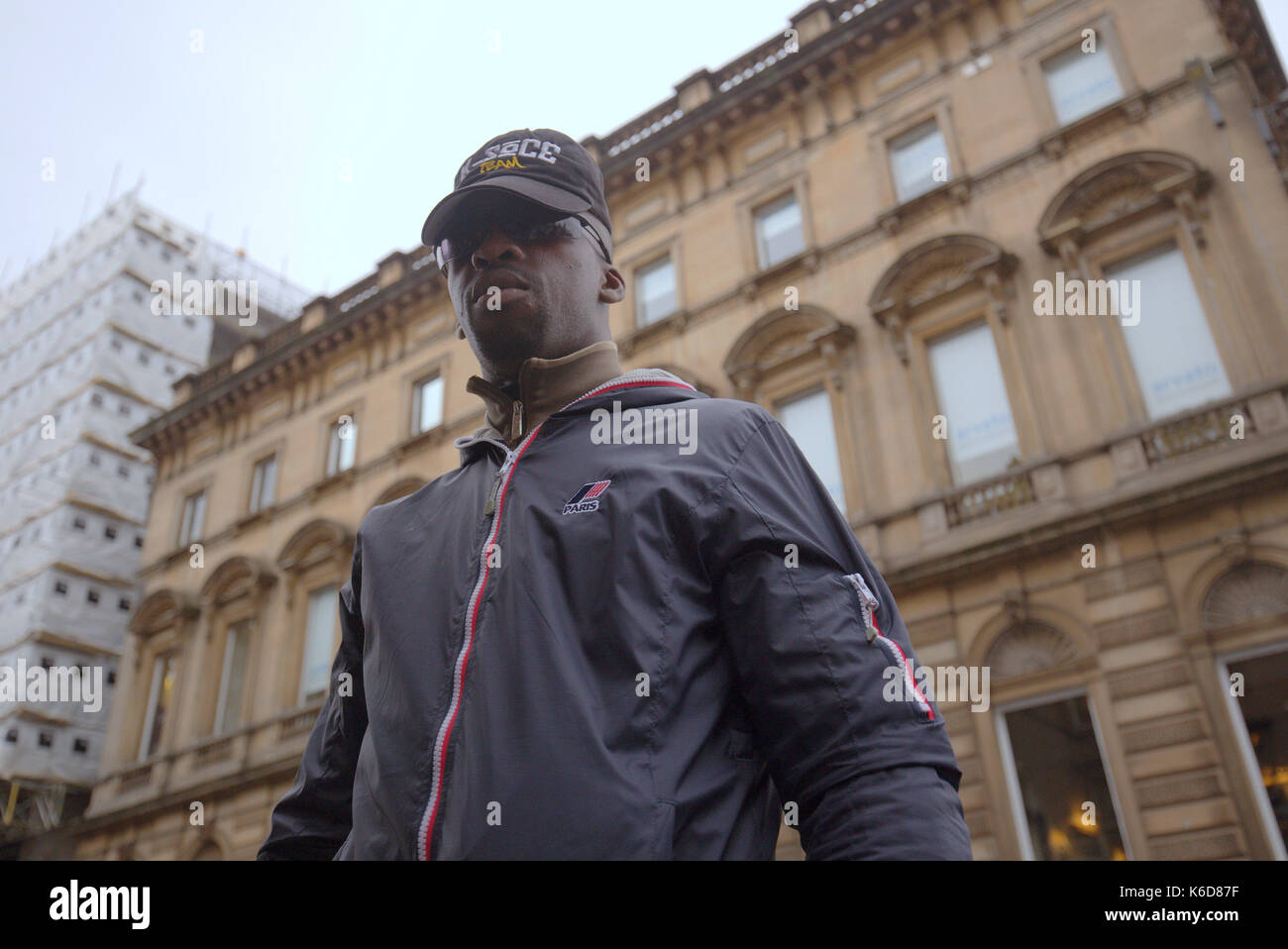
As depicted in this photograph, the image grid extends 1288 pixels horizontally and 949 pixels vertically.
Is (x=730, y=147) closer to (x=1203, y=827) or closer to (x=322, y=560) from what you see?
(x=322, y=560)

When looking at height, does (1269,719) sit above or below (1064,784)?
above

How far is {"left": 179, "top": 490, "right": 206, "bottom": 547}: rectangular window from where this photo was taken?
26062 millimetres

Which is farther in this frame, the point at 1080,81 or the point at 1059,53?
the point at 1059,53

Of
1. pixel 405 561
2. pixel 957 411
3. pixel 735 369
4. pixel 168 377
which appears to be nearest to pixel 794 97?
pixel 735 369

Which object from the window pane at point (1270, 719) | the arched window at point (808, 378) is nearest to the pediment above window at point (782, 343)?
the arched window at point (808, 378)

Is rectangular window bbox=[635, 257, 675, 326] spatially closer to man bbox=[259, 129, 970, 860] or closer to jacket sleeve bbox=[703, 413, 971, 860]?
man bbox=[259, 129, 970, 860]

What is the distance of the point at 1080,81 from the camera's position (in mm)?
Result: 14719

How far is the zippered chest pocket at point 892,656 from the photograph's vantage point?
1.54 m

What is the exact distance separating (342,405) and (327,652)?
6.36 meters

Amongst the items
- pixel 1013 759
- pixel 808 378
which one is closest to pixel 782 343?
pixel 808 378

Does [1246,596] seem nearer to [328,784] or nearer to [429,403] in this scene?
[328,784]

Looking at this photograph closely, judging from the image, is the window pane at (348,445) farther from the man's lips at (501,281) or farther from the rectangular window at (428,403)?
the man's lips at (501,281)

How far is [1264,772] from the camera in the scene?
10094 mm

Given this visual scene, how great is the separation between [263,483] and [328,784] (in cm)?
2495
